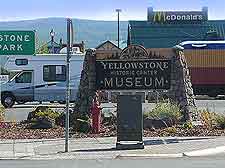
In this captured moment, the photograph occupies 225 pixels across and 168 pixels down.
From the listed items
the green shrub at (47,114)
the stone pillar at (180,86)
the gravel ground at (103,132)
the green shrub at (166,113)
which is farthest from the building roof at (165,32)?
the gravel ground at (103,132)

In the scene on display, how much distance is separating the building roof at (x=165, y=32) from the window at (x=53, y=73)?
36.5 metres

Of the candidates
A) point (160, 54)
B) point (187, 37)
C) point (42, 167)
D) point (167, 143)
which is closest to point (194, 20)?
point (187, 37)

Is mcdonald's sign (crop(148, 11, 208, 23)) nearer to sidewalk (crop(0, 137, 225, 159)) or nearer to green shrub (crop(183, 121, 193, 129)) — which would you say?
green shrub (crop(183, 121, 193, 129))

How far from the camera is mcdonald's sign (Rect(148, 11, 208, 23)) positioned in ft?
239

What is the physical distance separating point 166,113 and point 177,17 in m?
53.3

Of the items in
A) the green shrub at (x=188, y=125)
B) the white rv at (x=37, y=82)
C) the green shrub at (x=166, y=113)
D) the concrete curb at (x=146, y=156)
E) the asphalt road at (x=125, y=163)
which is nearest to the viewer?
the asphalt road at (x=125, y=163)

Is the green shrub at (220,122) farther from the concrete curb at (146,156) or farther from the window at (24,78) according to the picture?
the window at (24,78)

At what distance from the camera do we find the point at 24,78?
→ 113 ft

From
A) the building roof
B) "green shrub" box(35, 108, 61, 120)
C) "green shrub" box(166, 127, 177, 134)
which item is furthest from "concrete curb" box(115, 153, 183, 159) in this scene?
the building roof

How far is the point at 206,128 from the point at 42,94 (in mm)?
15601

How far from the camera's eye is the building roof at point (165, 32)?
234ft

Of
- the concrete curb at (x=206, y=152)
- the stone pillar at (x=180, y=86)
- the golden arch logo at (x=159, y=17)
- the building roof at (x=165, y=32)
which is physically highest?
the golden arch logo at (x=159, y=17)

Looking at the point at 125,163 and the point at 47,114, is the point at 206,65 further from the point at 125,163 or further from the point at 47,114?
the point at 125,163

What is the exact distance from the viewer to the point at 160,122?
67.5 ft
